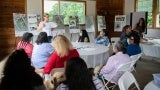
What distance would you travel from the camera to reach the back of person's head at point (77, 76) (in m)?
1.83

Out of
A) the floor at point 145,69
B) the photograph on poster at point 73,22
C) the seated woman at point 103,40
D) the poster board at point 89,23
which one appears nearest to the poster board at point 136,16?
the poster board at point 89,23

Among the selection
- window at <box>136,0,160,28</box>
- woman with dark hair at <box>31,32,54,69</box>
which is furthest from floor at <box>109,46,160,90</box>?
woman with dark hair at <box>31,32,54,69</box>

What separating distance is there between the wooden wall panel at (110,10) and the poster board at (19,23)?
3.10 m

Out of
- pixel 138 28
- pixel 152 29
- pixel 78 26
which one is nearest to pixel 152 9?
pixel 152 29

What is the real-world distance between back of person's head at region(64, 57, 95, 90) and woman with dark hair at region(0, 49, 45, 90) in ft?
1.01

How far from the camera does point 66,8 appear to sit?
8375mm

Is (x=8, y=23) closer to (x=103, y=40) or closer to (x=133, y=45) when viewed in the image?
(x=103, y=40)

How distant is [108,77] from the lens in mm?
3686

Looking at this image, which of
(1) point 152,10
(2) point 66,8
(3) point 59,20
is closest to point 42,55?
(3) point 59,20

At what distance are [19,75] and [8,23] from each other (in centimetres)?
569

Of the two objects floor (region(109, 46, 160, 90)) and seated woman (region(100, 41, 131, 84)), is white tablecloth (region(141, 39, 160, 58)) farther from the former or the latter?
seated woman (region(100, 41, 131, 84))

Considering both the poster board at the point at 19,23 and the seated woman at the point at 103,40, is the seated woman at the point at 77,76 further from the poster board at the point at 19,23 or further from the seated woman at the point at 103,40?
the poster board at the point at 19,23

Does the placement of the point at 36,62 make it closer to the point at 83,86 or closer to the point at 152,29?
the point at 83,86

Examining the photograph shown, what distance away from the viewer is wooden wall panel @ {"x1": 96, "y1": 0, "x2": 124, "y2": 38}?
917cm
